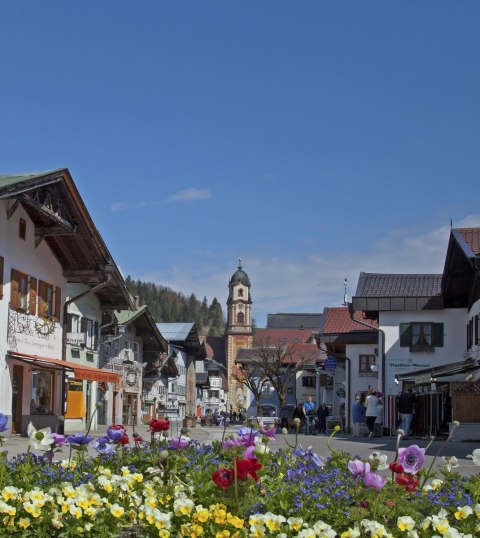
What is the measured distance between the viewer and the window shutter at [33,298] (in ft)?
93.0

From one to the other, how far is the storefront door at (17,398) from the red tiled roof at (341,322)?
87.1ft

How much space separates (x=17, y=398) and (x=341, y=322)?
2884 cm

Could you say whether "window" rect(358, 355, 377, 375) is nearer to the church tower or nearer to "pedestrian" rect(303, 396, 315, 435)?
"pedestrian" rect(303, 396, 315, 435)

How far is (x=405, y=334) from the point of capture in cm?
4331

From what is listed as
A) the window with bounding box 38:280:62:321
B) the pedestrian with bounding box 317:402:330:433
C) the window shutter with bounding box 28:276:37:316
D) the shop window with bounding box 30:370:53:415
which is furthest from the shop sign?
the pedestrian with bounding box 317:402:330:433

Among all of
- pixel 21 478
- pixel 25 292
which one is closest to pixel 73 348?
pixel 25 292

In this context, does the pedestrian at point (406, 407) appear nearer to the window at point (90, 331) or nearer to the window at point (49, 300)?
the window at point (49, 300)

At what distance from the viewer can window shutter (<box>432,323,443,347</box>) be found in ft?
140

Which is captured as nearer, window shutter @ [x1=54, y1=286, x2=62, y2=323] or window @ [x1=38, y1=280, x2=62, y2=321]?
window @ [x1=38, y1=280, x2=62, y2=321]

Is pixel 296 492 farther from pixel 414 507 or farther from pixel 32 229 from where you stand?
pixel 32 229

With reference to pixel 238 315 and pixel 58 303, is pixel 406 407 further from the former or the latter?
pixel 238 315

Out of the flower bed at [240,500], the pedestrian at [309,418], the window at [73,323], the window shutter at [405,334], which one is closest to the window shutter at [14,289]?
the window at [73,323]

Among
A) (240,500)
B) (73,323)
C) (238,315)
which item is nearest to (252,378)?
(73,323)

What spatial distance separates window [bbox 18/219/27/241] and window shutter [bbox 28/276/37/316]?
1341 mm
